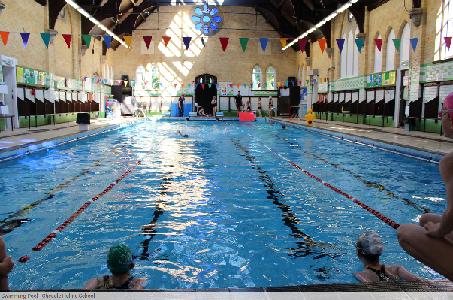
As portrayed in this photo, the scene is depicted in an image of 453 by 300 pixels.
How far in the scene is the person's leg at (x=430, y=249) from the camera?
2.18m

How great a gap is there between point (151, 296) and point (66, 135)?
1205cm

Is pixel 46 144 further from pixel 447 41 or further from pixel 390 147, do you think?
pixel 447 41

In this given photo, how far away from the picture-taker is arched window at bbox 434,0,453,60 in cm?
1277

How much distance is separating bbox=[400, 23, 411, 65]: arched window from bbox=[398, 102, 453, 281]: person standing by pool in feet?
48.1

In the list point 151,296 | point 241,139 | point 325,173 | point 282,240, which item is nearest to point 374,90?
point 241,139

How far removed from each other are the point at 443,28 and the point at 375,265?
1236cm

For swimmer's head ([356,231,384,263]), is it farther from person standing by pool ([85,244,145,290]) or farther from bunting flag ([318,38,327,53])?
bunting flag ([318,38,327,53])

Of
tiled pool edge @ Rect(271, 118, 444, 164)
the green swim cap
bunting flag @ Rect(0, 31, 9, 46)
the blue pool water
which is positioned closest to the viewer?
the green swim cap

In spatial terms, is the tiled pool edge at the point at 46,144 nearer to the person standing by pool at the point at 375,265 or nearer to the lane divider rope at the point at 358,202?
the lane divider rope at the point at 358,202

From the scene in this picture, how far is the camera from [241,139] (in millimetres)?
14734

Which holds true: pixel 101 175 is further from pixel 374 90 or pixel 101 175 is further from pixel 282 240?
pixel 374 90

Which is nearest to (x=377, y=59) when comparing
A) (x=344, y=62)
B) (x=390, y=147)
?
(x=344, y=62)

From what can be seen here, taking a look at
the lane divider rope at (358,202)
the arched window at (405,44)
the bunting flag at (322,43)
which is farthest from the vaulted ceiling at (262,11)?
the lane divider rope at (358,202)

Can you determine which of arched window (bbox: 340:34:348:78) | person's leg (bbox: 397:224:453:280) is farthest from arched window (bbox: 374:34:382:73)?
person's leg (bbox: 397:224:453:280)
